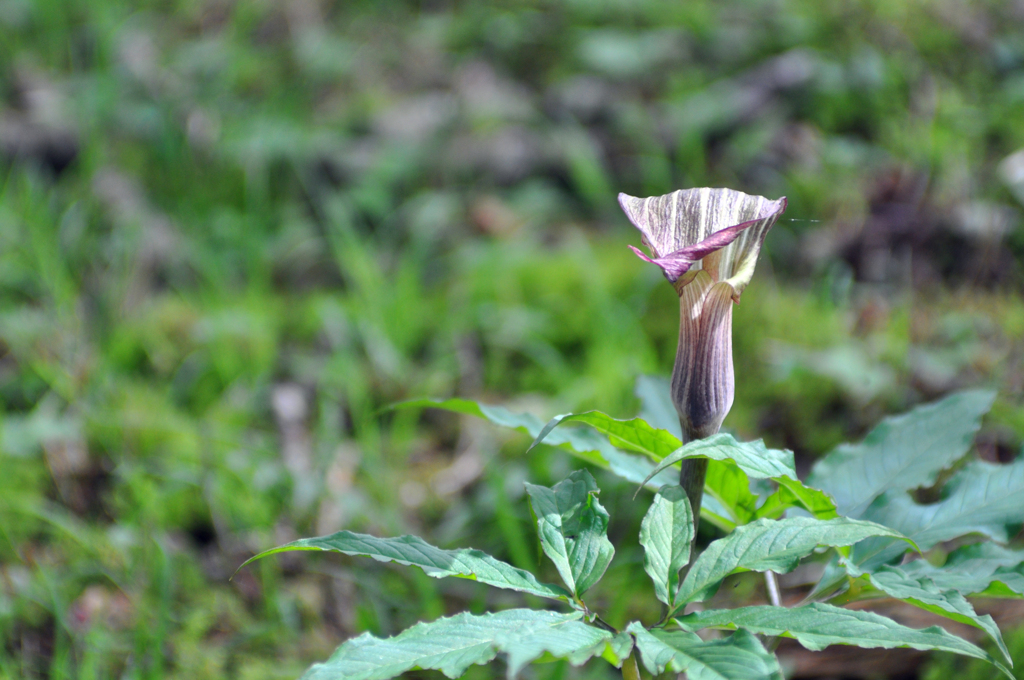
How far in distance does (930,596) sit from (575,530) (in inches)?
13.8

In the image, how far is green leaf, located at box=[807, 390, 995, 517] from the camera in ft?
3.10

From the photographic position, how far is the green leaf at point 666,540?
749 mm

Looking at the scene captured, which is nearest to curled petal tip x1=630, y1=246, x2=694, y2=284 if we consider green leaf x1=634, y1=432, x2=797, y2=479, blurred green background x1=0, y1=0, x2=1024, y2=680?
green leaf x1=634, y1=432, x2=797, y2=479

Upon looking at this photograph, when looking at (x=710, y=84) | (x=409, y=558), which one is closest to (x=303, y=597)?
(x=409, y=558)

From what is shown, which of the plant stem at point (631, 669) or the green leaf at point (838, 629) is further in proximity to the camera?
the plant stem at point (631, 669)

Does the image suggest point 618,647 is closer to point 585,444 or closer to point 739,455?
point 739,455

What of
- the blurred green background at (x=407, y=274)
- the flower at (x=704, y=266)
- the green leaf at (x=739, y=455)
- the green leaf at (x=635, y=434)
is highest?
the flower at (x=704, y=266)

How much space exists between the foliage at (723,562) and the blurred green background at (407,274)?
0.44 m

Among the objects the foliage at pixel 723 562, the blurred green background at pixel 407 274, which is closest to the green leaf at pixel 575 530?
the foliage at pixel 723 562

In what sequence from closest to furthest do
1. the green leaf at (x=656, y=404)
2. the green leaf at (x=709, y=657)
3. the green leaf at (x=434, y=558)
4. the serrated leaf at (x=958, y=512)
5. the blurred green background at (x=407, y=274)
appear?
the green leaf at (x=709, y=657), the green leaf at (x=434, y=558), the serrated leaf at (x=958, y=512), the green leaf at (x=656, y=404), the blurred green background at (x=407, y=274)

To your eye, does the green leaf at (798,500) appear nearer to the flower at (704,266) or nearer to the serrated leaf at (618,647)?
the flower at (704,266)

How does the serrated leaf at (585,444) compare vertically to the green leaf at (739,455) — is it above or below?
below

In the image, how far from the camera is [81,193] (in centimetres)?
292

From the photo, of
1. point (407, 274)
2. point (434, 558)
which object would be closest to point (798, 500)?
point (434, 558)
